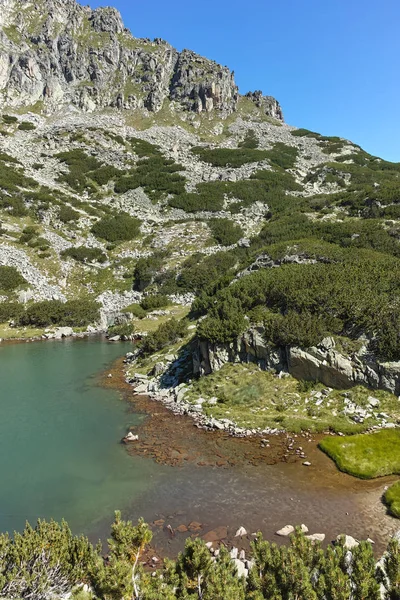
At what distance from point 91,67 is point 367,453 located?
453ft

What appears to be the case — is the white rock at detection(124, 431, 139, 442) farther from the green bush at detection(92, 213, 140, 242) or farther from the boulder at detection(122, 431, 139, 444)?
the green bush at detection(92, 213, 140, 242)

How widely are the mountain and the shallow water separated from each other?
16.4 ft

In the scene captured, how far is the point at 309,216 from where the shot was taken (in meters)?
61.5

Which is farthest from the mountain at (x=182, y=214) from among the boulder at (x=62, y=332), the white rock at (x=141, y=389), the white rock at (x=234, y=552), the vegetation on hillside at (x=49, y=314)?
the white rock at (x=234, y=552)

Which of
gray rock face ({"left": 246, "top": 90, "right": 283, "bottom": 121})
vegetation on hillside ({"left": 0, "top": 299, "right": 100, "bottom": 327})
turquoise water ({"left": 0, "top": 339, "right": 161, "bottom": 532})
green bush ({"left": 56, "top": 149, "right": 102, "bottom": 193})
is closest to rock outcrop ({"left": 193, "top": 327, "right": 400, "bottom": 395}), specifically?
turquoise water ({"left": 0, "top": 339, "right": 161, "bottom": 532})

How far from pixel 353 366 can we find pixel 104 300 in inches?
1729

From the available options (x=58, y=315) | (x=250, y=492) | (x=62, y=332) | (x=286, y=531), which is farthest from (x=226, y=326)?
(x=58, y=315)

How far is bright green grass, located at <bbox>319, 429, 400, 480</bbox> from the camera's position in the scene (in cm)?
1517

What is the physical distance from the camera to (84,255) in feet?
214

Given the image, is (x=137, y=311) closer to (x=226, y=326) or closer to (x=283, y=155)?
(x=226, y=326)

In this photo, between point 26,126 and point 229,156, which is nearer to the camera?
point 26,126

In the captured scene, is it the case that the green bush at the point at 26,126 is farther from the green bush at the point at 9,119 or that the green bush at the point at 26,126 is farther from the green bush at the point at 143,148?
the green bush at the point at 143,148

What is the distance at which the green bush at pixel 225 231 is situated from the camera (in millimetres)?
67625

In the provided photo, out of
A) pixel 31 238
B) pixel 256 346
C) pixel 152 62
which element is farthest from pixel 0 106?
pixel 256 346
